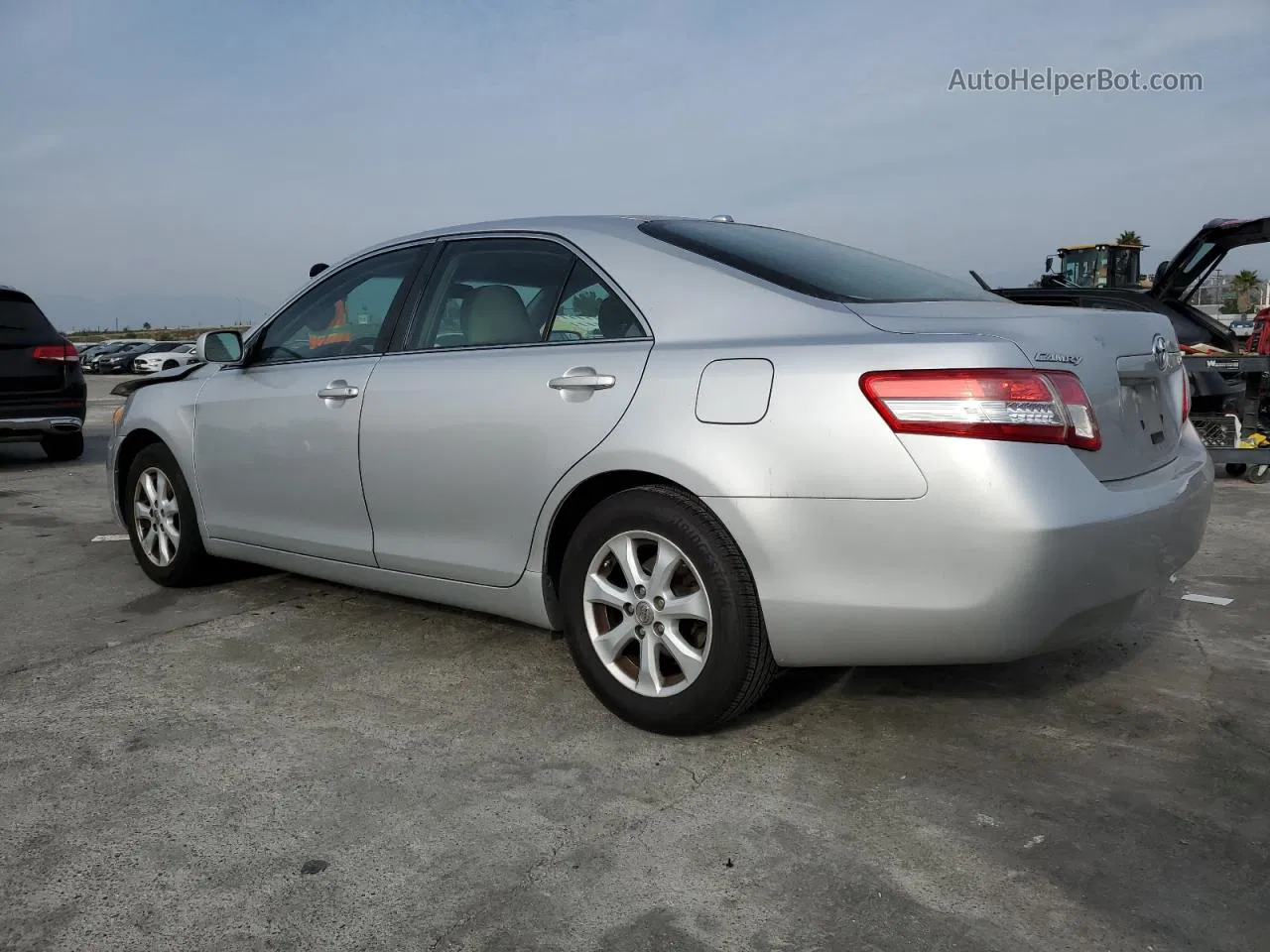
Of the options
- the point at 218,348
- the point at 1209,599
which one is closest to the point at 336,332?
the point at 218,348

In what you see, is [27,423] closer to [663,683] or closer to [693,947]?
[663,683]

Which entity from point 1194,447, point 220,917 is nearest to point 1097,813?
point 1194,447

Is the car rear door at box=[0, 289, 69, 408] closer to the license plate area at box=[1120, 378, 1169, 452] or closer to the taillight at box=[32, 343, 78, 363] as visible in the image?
the taillight at box=[32, 343, 78, 363]

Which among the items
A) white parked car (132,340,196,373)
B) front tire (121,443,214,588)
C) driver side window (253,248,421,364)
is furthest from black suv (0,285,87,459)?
white parked car (132,340,196,373)

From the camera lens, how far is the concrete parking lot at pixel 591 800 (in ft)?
7.11

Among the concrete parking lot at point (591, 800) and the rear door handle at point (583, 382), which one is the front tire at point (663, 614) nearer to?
the concrete parking lot at point (591, 800)

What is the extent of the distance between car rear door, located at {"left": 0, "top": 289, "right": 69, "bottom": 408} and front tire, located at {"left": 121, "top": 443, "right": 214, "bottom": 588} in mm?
5376

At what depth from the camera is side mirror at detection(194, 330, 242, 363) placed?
14.9ft

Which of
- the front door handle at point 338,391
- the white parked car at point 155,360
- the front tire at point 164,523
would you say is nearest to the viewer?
the front door handle at point 338,391

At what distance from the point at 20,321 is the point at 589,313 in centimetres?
814

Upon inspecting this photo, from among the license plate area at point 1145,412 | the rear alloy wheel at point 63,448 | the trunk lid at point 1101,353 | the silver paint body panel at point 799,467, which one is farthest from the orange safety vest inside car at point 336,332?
the rear alloy wheel at point 63,448

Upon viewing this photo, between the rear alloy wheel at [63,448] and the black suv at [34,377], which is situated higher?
the black suv at [34,377]

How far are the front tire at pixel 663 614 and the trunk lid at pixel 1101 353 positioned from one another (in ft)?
2.46

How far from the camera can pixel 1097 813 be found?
2.60 metres
